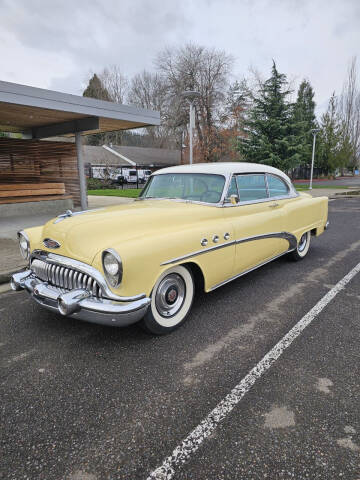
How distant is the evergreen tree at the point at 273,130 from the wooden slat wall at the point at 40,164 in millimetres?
15705

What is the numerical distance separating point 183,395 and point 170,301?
39.1 inches

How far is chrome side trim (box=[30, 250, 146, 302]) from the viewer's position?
2.53m

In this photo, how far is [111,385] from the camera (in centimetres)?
233

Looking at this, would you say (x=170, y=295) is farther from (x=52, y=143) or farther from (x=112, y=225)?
(x=52, y=143)

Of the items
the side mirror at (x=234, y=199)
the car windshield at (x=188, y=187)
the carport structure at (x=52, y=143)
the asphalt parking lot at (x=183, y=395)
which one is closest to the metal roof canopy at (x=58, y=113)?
the carport structure at (x=52, y=143)

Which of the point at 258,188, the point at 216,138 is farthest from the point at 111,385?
the point at 216,138

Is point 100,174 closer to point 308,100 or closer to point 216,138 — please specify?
point 216,138

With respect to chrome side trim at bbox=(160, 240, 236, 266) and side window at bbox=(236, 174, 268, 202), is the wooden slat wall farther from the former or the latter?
chrome side trim at bbox=(160, 240, 236, 266)

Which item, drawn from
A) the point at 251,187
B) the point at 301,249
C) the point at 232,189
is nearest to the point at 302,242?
the point at 301,249

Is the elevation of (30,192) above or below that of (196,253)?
above

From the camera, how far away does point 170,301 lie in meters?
3.06

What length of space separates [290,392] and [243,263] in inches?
71.3

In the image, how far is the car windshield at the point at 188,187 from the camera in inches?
152

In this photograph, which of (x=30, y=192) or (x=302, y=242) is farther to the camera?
(x=30, y=192)
